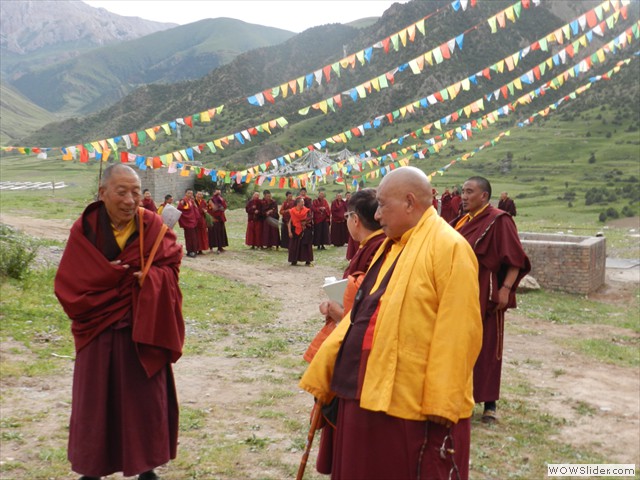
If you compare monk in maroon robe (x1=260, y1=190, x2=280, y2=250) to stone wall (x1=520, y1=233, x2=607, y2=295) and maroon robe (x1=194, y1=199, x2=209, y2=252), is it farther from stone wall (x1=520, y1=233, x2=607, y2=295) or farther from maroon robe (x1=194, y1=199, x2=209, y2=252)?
stone wall (x1=520, y1=233, x2=607, y2=295)

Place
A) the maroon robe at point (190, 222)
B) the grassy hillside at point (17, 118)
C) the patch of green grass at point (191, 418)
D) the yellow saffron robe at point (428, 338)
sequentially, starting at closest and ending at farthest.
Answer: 1. the yellow saffron robe at point (428, 338)
2. the patch of green grass at point (191, 418)
3. the maroon robe at point (190, 222)
4. the grassy hillside at point (17, 118)

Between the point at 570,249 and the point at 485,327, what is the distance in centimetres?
818

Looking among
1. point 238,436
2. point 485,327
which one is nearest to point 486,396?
point 485,327

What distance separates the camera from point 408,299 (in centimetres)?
276

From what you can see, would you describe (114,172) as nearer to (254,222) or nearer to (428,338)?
(428,338)

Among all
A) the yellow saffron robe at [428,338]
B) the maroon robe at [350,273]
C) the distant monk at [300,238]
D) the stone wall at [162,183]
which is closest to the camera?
the yellow saffron robe at [428,338]

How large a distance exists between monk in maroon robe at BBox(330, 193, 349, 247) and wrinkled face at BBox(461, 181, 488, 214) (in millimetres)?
13668

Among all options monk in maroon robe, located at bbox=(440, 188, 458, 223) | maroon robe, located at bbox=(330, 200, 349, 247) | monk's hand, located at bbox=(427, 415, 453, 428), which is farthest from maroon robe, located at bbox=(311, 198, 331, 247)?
monk's hand, located at bbox=(427, 415, 453, 428)

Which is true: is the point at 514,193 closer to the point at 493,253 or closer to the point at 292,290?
the point at 292,290

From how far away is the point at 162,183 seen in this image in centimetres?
2975

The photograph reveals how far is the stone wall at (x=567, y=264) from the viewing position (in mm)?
12711

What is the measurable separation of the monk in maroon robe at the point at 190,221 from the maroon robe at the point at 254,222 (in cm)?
202

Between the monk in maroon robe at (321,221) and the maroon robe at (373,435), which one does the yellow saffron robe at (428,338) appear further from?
the monk in maroon robe at (321,221)

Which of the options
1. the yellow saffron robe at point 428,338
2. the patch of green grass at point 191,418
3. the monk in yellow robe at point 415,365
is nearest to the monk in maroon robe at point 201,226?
the patch of green grass at point 191,418
